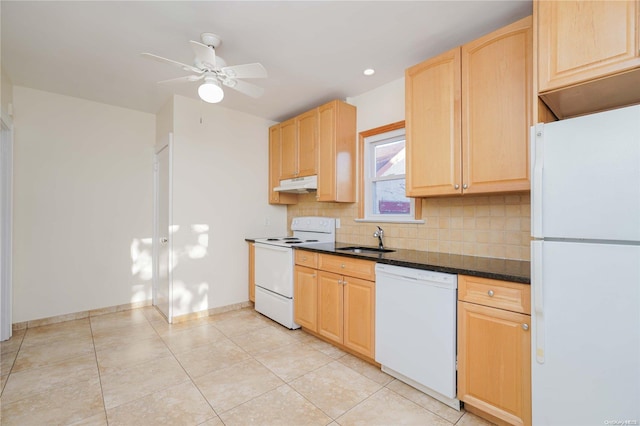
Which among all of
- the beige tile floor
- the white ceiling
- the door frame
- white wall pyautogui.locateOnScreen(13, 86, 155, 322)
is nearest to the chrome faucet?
the beige tile floor

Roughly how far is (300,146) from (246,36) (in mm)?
1567

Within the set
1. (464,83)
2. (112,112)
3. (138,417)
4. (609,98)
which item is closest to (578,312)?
(609,98)

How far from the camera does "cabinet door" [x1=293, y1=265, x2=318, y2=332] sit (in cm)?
291

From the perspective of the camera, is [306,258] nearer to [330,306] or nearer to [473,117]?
[330,306]

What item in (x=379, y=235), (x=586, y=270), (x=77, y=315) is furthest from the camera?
(x=77, y=315)

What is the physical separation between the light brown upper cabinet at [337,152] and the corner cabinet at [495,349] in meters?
1.74

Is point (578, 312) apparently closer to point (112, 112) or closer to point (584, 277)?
point (584, 277)

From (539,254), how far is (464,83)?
1341 millimetres

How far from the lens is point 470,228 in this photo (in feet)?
7.87

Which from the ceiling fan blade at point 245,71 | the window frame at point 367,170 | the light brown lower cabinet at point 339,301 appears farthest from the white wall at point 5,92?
the window frame at point 367,170

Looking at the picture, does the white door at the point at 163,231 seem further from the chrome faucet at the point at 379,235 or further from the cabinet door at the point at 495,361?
the cabinet door at the point at 495,361

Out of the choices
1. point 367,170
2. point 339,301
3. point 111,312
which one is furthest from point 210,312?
point 367,170

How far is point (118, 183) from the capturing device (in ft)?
12.4

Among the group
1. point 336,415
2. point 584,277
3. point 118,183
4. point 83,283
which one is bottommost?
point 336,415
